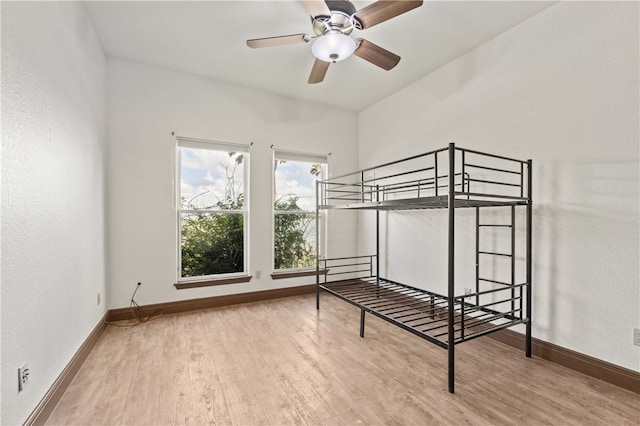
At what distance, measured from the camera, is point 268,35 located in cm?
265

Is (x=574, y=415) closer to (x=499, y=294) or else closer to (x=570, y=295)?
(x=570, y=295)

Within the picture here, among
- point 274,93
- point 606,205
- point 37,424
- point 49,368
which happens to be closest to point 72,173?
point 49,368

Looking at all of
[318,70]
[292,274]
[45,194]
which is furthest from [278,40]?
[292,274]

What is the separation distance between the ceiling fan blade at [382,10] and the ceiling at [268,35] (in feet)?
1.19

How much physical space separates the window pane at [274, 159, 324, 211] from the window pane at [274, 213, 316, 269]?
0.48 feet

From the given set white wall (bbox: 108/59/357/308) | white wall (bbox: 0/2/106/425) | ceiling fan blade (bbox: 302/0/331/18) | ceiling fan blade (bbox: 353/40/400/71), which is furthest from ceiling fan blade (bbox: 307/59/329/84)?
white wall (bbox: 0/2/106/425)

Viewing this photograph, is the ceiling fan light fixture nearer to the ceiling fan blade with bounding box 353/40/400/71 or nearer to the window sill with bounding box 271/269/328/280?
the ceiling fan blade with bounding box 353/40/400/71

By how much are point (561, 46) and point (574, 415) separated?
8.22 ft

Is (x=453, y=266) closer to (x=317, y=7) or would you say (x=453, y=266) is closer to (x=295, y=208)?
(x=317, y=7)

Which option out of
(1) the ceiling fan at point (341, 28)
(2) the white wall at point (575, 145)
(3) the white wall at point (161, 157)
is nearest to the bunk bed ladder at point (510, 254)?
(2) the white wall at point (575, 145)

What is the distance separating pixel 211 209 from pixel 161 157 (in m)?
0.80

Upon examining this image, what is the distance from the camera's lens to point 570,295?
2156 millimetres

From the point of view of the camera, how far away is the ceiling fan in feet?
6.15

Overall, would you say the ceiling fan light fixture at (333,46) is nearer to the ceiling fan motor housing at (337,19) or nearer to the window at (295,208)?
the ceiling fan motor housing at (337,19)
